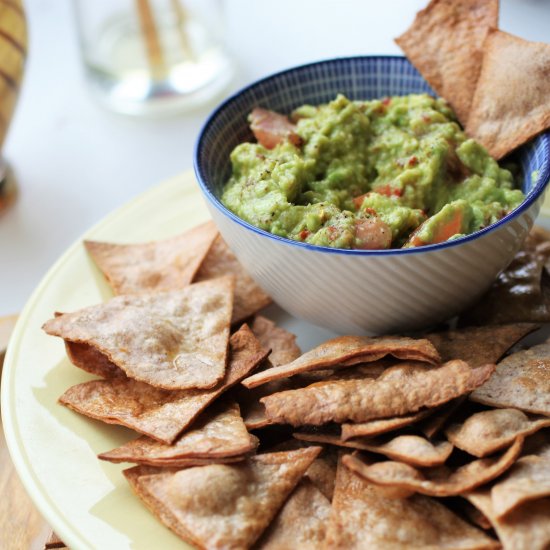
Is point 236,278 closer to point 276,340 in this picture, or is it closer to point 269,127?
point 276,340

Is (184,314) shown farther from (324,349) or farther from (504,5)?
(504,5)

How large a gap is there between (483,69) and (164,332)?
118cm

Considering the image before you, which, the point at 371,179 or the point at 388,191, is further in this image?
the point at 371,179

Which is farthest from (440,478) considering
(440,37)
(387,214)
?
(440,37)

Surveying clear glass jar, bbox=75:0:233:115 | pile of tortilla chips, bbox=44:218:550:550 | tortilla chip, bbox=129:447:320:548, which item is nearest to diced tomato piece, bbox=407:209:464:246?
pile of tortilla chips, bbox=44:218:550:550

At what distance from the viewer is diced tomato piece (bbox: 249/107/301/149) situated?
2.38m

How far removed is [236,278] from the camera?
2492mm

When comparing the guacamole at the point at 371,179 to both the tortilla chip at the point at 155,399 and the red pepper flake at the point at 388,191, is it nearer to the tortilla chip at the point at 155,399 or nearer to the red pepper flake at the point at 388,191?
the red pepper flake at the point at 388,191

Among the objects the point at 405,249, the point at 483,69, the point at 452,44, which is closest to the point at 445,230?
the point at 405,249

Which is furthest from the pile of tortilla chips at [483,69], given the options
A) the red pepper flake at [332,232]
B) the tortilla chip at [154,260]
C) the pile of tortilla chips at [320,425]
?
the tortilla chip at [154,260]

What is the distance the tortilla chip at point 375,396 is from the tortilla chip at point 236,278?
572 mm

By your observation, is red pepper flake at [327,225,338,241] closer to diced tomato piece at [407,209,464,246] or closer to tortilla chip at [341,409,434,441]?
diced tomato piece at [407,209,464,246]

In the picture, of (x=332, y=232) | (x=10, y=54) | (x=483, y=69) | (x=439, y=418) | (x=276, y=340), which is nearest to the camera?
(x=439, y=418)

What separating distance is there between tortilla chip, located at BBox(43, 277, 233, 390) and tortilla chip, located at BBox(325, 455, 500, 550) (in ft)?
1.47
